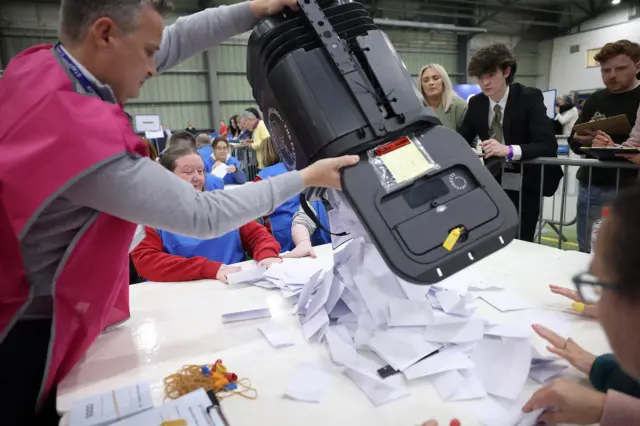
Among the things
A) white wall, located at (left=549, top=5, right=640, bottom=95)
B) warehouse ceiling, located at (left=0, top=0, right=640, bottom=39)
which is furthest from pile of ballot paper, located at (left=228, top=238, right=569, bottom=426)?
white wall, located at (left=549, top=5, right=640, bottom=95)

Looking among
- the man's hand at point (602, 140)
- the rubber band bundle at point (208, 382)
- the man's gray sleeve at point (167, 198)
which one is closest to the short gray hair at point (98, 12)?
the man's gray sleeve at point (167, 198)

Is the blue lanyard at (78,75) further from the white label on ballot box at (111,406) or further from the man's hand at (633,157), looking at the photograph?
the man's hand at (633,157)

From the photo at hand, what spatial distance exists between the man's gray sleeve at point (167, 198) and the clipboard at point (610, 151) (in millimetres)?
1628

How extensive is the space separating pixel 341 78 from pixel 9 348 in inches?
31.1

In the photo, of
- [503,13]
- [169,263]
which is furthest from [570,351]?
[503,13]

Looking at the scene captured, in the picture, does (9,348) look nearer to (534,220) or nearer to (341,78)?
(341,78)

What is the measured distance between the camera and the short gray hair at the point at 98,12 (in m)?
0.80

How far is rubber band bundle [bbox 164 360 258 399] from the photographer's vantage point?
0.88m

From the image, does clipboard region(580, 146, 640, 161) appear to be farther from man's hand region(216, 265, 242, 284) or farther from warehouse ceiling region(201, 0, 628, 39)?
warehouse ceiling region(201, 0, 628, 39)

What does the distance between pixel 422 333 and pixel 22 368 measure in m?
0.78

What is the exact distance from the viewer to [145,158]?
821 mm

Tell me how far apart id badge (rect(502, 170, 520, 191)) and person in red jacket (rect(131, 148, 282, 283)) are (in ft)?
4.12

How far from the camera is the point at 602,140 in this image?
219cm

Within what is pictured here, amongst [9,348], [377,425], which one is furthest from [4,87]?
[377,425]
